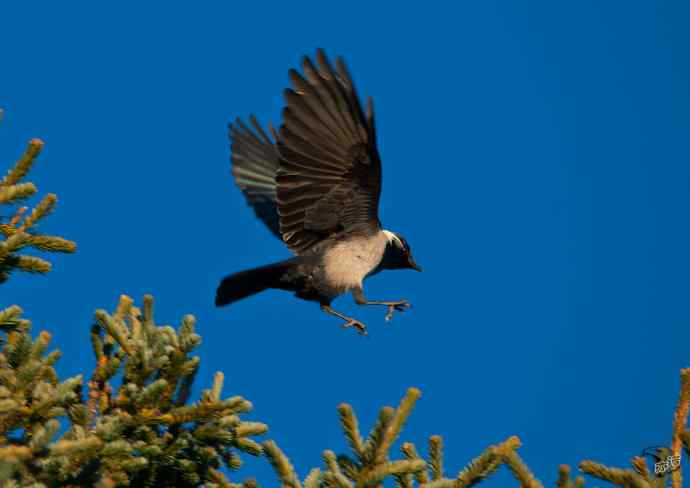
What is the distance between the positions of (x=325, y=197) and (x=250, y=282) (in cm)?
88

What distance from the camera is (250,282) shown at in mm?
7242

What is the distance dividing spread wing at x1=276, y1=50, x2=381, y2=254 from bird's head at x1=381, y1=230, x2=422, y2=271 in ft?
1.96

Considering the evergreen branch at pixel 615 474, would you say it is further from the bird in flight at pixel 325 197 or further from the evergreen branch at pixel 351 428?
the bird in flight at pixel 325 197

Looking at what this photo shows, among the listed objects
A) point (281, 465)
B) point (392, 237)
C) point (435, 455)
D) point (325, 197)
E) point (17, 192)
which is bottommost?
point (281, 465)

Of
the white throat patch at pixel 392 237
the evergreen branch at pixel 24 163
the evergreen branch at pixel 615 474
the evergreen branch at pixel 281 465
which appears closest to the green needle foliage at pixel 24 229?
the evergreen branch at pixel 24 163

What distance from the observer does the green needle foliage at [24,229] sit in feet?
14.4

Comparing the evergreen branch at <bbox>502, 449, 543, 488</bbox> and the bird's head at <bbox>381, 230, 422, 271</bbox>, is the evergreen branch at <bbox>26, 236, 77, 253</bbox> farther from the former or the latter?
the bird's head at <bbox>381, 230, 422, 271</bbox>

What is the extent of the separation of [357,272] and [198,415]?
12.1 feet

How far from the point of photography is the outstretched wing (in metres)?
9.36

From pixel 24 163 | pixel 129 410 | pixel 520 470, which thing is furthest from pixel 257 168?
pixel 520 470

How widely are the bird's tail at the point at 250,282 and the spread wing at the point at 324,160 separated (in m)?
0.33

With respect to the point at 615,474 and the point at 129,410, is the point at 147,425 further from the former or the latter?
the point at 615,474

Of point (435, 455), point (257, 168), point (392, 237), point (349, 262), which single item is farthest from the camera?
point (257, 168)

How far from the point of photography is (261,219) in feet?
30.6
